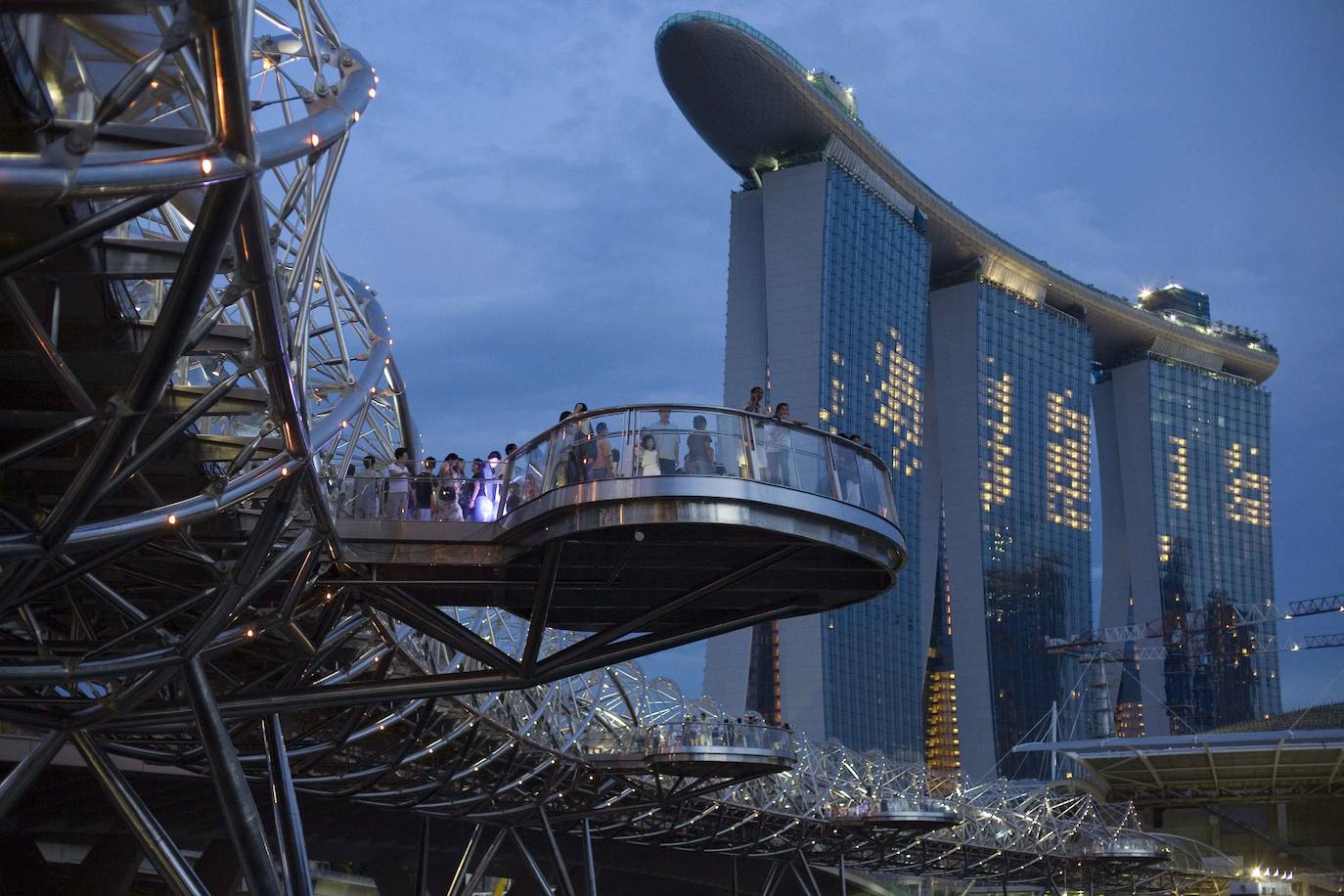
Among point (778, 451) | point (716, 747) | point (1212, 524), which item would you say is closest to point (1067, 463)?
point (1212, 524)

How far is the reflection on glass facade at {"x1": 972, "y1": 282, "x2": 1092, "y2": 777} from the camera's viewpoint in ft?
432

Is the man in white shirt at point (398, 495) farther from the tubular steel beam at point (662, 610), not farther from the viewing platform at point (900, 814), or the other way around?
the viewing platform at point (900, 814)

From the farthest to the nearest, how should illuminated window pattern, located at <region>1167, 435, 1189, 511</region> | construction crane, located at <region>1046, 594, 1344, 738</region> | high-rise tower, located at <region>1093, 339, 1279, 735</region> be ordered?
illuminated window pattern, located at <region>1167, 435, 1189, 511</region> < high-rise tower, located at <region>1093, 339, 1279, 735</region> < construction crane, located at <region>1046, 594, 1344, 738</region>

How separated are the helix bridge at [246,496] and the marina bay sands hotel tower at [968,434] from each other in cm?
7522

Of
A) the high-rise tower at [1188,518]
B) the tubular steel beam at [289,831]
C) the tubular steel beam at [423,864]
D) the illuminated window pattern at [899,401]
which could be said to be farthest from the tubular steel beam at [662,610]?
the high-rise tower at [1188,518]

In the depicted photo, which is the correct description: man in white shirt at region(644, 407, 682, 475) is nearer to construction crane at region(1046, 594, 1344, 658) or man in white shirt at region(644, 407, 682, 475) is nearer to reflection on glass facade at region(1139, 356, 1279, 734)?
construction crane at region(1046, 594, 1344, 658)

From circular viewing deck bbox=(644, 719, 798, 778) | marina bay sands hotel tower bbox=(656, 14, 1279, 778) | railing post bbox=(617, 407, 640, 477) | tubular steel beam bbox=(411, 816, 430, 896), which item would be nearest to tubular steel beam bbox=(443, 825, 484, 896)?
tubular steel beam bbox=(411, 816, 430, 896)

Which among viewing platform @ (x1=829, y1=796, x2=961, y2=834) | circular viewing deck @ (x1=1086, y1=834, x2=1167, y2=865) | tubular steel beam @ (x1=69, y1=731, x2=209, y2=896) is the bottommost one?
circular viewing deck @ (x1=1086, y1=834, x2=1167, y2=865)

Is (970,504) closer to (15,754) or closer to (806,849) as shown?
(806,849)

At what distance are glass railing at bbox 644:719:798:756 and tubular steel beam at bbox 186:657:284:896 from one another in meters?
18.8

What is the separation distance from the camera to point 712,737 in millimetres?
38156

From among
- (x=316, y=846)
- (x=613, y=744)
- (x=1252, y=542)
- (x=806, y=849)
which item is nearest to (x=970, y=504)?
(x=1252, y=542)

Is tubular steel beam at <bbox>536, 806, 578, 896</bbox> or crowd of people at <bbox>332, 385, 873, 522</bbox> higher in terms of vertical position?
crowd of people at <bbox>332, 385, 873, 522</bbox>

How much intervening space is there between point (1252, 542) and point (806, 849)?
369 ft
